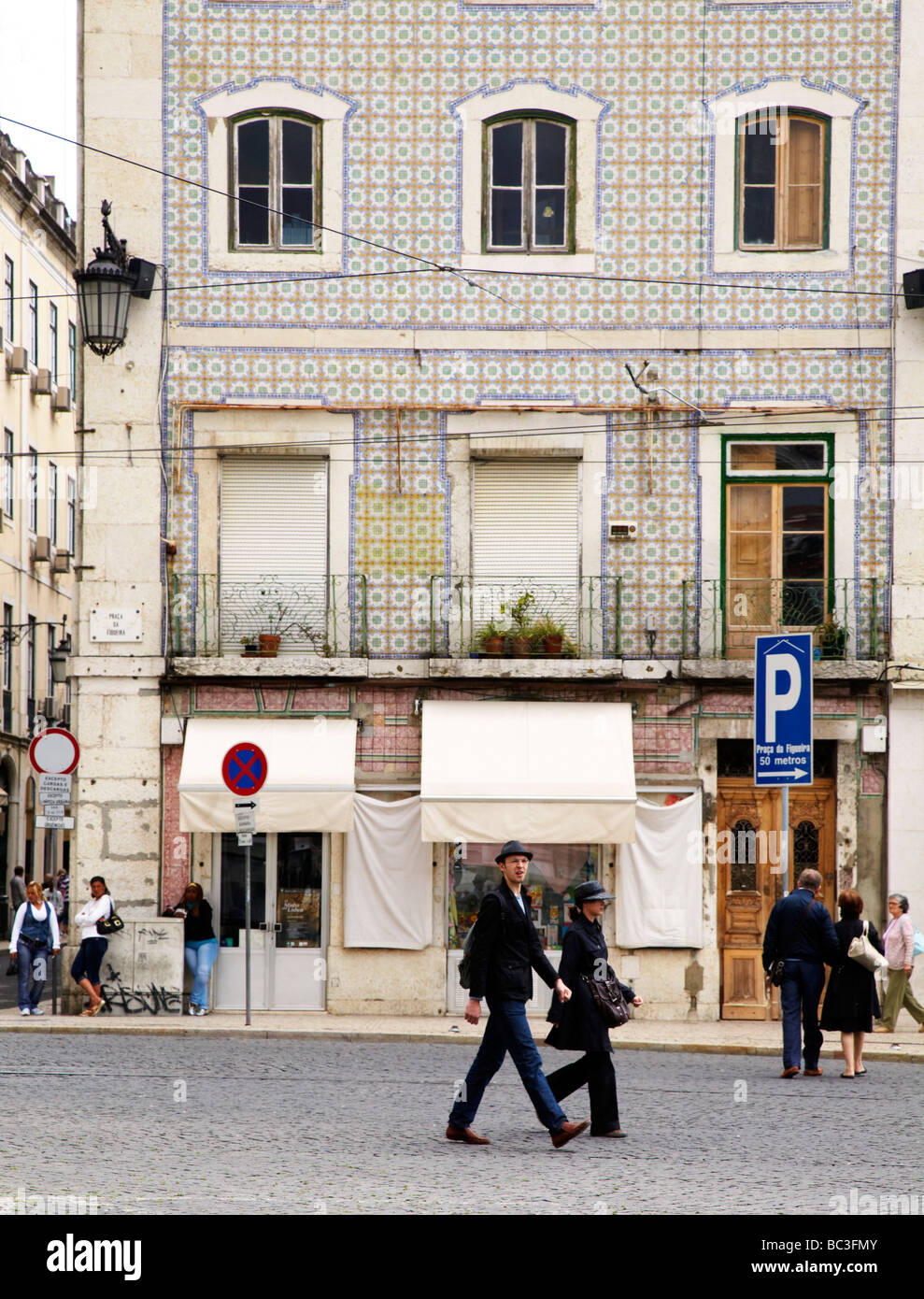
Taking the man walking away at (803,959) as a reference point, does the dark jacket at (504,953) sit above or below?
above

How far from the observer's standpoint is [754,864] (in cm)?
2311

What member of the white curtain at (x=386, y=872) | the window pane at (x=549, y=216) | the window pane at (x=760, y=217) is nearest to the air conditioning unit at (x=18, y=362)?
the window pane at (x=549, y=216)

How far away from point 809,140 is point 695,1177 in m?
15.6

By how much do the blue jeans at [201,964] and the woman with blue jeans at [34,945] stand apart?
1.84m

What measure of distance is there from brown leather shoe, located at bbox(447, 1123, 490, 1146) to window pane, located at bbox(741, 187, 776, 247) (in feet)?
46.0

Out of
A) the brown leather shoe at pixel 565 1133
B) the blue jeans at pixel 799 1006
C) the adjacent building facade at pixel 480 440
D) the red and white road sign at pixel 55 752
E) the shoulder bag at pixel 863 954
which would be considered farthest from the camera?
the adjacent building facade at pixel 480 440

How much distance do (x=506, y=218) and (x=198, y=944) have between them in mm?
9304

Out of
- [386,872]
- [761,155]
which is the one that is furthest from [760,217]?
[386,872]

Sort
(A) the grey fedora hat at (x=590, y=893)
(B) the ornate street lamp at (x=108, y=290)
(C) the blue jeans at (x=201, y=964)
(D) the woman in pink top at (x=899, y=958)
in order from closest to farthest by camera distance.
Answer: (A) the grey fedora hat at (x=590, y=893)
(D) the woman in pink top at (x=899, y=958)
(C) the blue jeans at (x=201, y=964)
(B) the ornate street lamp at (x=108, y=290)

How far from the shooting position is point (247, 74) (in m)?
23.3

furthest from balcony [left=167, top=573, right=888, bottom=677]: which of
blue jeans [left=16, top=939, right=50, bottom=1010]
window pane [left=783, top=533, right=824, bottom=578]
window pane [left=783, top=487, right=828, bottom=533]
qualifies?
blue jeans [left=16, top=939, right=50, bottom=1010]

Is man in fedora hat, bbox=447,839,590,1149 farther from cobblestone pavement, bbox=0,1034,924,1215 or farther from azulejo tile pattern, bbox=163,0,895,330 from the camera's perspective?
azulejo tile pattern, bbox=163,0,895,330

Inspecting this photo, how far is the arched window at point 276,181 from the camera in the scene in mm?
23375

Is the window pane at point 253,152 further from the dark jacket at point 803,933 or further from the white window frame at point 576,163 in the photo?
the dark jacket at point 803,933
